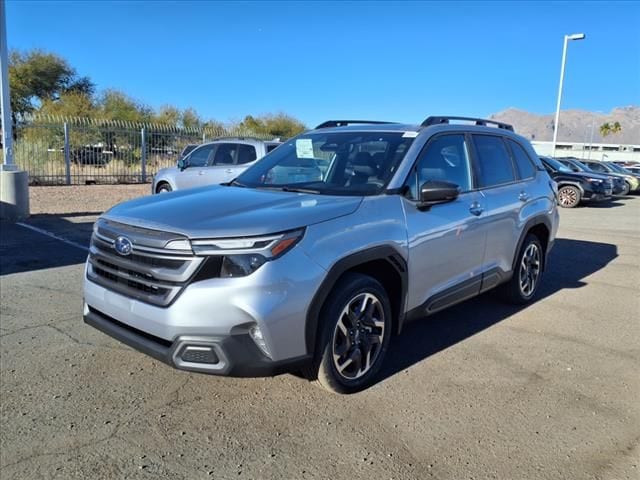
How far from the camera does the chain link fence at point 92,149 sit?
1764cm

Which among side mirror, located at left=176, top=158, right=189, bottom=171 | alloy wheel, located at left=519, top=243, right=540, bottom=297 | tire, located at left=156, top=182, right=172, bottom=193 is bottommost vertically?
alloy wheel, located at left=519, top=243, right=540, bottom=297

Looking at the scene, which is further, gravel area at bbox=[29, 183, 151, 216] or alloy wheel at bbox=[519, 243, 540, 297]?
gravel area at bbox=[29, 183, 151, 216]

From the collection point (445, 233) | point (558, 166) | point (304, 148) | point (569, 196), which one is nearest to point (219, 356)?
point (445, 233)

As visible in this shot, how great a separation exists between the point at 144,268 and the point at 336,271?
3.74 feet

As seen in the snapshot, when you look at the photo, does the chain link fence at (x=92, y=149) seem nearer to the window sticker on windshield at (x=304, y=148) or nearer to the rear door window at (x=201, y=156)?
the rear door window at (x=201, y=156)

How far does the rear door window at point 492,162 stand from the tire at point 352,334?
1848 millimetres

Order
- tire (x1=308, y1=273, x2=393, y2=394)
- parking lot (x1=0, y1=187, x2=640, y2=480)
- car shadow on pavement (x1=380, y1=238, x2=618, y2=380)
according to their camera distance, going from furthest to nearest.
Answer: car shadow on pavement (x1=380, y1=238, x2=618, y2=380) → tire (x1=308, y1=273, x2=393, y2=394) → parking lot (x1=0, y1=187, x2=640, y2=480)

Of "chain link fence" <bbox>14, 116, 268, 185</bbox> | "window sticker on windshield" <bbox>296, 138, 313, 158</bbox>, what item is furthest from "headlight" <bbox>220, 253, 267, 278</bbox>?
"chain link fence" <bbox>14, 116, 268, 185</bbox>

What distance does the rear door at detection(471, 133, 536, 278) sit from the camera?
479 cm

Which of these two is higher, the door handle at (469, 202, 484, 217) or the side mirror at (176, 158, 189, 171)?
the side mirror at (176, 158, 189, 171)

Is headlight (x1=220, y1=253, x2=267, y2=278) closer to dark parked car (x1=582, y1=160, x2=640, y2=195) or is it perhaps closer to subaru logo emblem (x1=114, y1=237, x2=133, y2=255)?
subaru logo emblem (x1=114, y1=237, x2=133, y2=255)

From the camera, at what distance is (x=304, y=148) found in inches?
184

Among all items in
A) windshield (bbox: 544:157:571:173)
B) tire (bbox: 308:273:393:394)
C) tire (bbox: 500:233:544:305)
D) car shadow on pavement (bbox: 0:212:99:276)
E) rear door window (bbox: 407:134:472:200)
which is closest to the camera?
tire (bbox: 308:273:393:394)

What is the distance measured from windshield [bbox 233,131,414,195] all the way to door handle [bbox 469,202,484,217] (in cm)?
85
